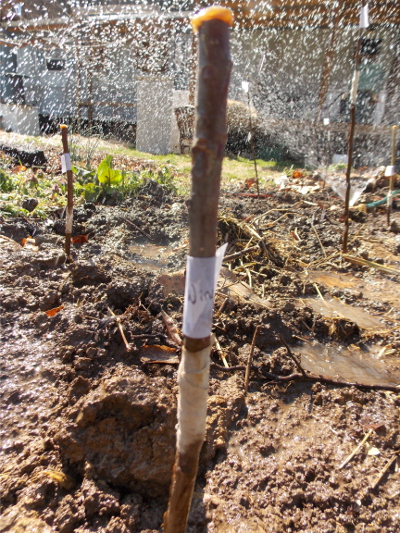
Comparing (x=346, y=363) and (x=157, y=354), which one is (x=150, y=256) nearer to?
(x=157, y=354)

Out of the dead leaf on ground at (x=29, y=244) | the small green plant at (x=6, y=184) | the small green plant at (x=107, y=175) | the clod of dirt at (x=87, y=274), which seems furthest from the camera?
the small green plant at (x=107, y=175)

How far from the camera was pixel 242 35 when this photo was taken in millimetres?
11789

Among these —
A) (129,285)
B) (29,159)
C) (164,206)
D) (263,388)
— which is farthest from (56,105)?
Answer: (263,388)

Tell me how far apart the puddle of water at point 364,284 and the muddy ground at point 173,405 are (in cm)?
5

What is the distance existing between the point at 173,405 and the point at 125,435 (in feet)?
0.67

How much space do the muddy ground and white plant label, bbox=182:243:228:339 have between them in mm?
813

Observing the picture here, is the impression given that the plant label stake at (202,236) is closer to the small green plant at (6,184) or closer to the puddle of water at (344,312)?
the puddle of water at (344,312)

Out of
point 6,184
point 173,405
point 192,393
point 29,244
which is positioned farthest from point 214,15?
point 6,184

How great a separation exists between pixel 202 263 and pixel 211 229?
6 cm

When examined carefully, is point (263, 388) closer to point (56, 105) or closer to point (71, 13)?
point (56, 105)

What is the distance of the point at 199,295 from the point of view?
711mm

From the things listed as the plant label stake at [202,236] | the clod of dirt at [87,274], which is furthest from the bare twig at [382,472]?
the clod of dirt at [87,274]

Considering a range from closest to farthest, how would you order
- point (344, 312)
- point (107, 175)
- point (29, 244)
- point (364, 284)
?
point (344, 312) < point (29, 244) < point (364, 284) < point (107, 175)

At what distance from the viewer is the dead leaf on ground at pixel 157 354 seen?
1828 millimetres
